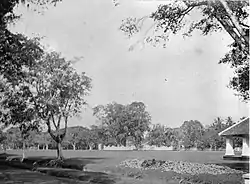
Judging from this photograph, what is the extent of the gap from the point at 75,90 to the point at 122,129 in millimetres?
40840

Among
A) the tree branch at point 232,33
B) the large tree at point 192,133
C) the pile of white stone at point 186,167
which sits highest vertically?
the tree branch at point 232,33

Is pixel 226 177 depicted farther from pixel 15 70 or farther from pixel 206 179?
pixel 15 70

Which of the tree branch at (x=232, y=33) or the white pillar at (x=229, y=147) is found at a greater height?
the tree branch at (x=232, y=33)

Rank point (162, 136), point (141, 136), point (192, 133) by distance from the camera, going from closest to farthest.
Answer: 1. point (192, 133)
2. point (141, 136)
3. point (162, 136)

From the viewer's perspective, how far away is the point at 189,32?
40.3 ft

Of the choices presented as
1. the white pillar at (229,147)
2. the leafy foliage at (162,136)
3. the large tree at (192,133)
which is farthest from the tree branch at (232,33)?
the leafy foliage at (162,136)

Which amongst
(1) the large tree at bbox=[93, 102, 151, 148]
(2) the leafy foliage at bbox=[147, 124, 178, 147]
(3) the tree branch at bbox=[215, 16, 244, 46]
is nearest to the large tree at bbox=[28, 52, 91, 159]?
(3) the tree branch at bbox=[215, 16, 244, 46]

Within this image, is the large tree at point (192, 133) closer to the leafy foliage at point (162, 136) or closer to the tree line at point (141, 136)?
the tree line at point (141, 136)

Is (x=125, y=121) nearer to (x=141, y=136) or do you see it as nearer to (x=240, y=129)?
(x=141, y=136)

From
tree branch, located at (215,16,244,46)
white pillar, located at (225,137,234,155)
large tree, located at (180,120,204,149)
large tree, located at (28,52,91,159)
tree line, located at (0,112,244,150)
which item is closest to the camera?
tree branch, located at (215,16,244,46)

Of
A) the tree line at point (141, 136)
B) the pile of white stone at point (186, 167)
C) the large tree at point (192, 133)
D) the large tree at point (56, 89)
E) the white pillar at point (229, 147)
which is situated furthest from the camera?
the large tree at point (192, 133)

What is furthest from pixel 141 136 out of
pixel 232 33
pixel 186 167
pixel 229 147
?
pixel 232 33

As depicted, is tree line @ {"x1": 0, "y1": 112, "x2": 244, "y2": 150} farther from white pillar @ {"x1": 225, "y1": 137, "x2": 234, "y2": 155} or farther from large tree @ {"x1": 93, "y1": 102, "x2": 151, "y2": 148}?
white pillar @ {"x1": 225, "y1": 137, "x2": 234, "y2": 155}

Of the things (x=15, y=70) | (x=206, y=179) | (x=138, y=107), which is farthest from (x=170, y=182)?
(x=138, y=107)
